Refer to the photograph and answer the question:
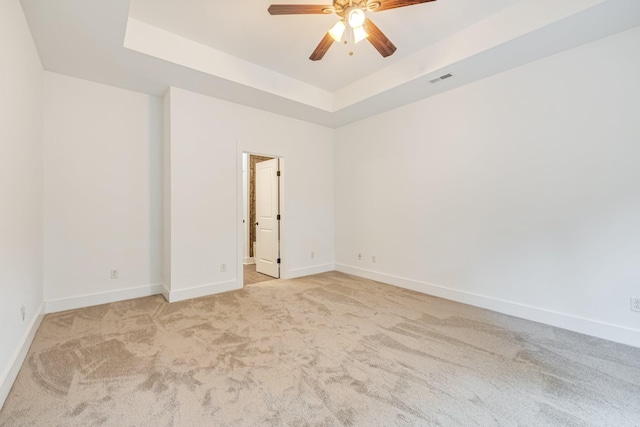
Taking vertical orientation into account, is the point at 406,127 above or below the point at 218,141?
above

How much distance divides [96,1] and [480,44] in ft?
11.4

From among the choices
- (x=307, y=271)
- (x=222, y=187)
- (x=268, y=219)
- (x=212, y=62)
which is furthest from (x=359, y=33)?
(x=307, y=271)

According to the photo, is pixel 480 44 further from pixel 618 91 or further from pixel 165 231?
pixel 165 231

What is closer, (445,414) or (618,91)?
(445,414)

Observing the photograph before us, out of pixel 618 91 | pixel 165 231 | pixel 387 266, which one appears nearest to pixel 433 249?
pixel 387 266

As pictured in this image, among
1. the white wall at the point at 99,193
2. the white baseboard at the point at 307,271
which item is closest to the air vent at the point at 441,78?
the white baseboard at the point at 307,271

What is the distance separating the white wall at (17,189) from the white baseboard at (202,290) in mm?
1258

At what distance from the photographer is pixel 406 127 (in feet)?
14.1

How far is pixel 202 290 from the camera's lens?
12.7 ft

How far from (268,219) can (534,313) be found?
4.06 meters

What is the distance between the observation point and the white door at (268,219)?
16.4 ft

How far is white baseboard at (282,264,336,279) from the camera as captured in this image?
15.9ft

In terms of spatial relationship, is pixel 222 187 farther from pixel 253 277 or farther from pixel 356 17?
pixel 356 17

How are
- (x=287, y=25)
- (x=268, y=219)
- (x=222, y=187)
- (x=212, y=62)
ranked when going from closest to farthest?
(x=287, y=25), (x=212, y=62), (x=222, y=187), (x=268, y=219)
